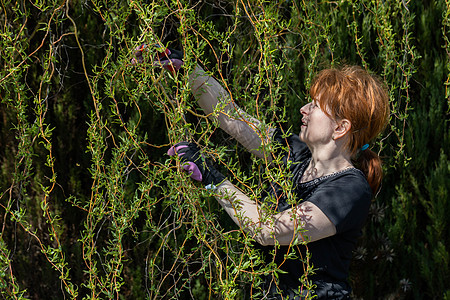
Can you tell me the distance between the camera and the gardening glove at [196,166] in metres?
2.00

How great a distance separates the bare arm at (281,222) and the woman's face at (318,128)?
297 mm

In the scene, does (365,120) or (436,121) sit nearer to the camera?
(365,120)

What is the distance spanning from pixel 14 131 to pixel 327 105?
157cm

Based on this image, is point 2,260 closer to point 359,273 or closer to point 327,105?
point 327,105

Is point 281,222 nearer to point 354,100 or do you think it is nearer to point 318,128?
point 318,128

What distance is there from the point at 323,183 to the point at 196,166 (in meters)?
0.48

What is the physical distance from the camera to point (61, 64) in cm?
277

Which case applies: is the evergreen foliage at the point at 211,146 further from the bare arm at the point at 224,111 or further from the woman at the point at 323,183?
the woman at the point at 323,183

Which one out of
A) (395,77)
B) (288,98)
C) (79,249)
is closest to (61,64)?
(79,249)

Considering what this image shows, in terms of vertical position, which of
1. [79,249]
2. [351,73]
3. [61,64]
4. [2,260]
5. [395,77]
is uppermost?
[351,73]

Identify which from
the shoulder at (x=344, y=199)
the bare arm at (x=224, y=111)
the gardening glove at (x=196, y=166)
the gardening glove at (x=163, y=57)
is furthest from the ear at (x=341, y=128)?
the gardening glove at (x=163, y=57)

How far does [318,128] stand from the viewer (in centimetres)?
215

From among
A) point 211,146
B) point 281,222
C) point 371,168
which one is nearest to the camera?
point 281,222

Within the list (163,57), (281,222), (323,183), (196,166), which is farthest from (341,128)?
(163,57)
